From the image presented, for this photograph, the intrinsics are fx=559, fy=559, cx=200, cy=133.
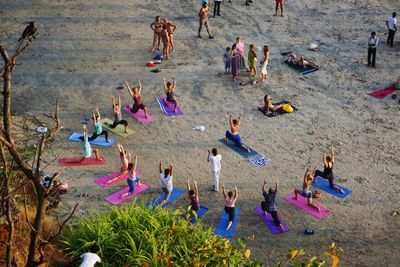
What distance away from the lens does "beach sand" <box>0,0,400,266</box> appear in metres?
14.1

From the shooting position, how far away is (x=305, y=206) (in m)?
14.4

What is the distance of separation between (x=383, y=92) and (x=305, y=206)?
7.34 metres

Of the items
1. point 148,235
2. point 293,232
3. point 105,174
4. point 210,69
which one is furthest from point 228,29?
point 148,235

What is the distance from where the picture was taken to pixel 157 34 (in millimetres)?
21672

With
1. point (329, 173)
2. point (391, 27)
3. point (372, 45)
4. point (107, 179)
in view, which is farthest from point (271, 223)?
point (391, 27)

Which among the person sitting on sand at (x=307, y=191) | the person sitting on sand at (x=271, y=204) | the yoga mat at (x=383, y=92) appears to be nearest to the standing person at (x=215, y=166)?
the person sitting on sand at (x=271, y=204)

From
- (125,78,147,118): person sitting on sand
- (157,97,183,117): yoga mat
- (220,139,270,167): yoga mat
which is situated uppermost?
(125,78,147,118): person sitting on sand

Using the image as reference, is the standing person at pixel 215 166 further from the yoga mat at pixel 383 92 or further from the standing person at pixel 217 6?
the standing person at pixel 217 6

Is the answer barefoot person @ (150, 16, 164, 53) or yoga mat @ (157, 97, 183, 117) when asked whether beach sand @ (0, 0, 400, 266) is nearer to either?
yoga mat @ (157, 97, 183, 117)

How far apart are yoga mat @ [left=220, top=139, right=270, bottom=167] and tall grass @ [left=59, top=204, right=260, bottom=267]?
4.73 m

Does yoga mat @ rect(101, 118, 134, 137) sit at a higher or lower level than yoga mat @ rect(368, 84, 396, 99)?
lower

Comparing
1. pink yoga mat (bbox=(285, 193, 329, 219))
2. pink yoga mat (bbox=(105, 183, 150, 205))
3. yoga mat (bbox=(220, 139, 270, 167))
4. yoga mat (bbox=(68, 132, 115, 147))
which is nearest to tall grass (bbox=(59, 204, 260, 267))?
pink yoga mat (bbox=(105, 183, 150, 205))

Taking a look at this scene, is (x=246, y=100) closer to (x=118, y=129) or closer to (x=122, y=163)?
(x=118, y=129)

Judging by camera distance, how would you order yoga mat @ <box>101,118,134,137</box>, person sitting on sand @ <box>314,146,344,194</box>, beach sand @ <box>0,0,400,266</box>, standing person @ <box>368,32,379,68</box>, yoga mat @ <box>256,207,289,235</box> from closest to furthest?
1. yoga mat @ <box>256,207,289,235</box>
2. beach sand @ <box>0,0,400,266</box>
3. person sitting on sand @ <box>314,146,344,194</box>
4. yoga mat @ <box>101,118,134,137</box>
5. standing person @ <box>368,32,379,68</box>
